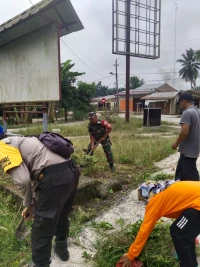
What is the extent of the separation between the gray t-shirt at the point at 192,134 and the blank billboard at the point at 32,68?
190 cm

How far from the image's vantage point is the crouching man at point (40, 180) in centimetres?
191

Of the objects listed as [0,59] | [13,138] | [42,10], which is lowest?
[13,138]

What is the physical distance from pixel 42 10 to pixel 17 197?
2.66 m

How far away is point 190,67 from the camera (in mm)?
48031

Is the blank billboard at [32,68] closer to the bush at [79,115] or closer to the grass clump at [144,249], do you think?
the grass clump at [144,249]

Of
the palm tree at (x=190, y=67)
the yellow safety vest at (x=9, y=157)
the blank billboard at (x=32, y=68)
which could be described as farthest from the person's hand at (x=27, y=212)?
the palm tree at (x=190, y=67)

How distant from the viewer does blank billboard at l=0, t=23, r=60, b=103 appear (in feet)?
12.4

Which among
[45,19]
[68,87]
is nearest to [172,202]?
[45,19]

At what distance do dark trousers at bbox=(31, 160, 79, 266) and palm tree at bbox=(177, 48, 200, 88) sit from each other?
164 feet

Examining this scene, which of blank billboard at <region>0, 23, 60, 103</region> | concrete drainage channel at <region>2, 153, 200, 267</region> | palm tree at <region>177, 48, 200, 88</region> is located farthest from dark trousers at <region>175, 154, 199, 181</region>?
palm tree at <region>177, 48, 200, 88</region>

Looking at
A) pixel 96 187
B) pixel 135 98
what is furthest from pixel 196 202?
pixel 135 98

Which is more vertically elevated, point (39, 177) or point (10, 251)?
point (39, 177)

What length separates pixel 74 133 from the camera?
1285cm

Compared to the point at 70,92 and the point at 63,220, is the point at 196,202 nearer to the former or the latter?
the point at 63,220
